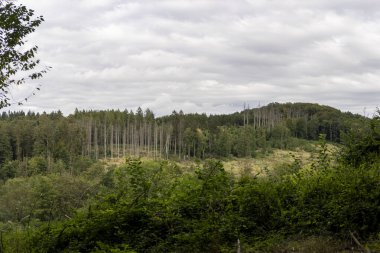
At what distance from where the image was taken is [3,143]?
98.8m

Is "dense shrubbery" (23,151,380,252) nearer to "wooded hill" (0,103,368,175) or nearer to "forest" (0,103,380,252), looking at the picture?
"forest" (0,103,380,252)

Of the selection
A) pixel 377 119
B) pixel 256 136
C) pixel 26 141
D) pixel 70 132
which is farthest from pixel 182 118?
pixel 377 119

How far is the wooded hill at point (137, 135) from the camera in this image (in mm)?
106000

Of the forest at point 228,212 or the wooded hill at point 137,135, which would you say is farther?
the wooded hill at point 137,135

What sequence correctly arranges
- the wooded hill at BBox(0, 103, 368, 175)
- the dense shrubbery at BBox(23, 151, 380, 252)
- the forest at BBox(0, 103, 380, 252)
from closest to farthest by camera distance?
the forest at BBox(0, 103, 380, 252)
the dense shrubbery at BBox(23, 151, 380, 252)
the wooded hill at BBox(0, 103, 368, 175)

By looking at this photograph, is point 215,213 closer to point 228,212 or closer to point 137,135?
point 228,212

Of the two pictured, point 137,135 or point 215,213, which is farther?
point 137,135

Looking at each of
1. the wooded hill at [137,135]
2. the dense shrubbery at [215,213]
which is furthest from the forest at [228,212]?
the wooded hill at [137,135]

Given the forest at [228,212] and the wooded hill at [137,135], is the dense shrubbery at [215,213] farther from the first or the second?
the wooded hill at [137,135]

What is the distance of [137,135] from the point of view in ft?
454

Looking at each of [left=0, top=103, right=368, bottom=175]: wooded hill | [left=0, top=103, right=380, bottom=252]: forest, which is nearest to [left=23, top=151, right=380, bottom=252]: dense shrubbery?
[left=0, top=103, right=380, bottom=252]: forest

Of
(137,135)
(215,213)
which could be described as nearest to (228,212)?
(215,213)

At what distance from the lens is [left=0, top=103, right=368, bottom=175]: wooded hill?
348ft

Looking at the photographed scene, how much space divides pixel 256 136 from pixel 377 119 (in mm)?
136476
